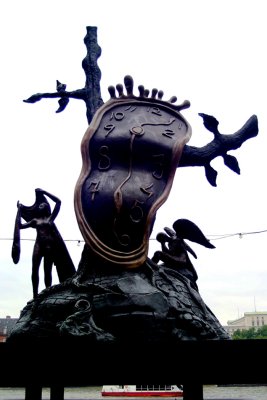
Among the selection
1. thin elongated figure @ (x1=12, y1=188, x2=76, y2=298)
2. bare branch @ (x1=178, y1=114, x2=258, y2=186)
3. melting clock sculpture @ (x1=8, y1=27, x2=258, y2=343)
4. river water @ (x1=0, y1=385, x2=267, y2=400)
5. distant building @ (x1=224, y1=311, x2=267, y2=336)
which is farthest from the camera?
A: distant building @ (x1=224, y1=311, x2=267, y2=336)

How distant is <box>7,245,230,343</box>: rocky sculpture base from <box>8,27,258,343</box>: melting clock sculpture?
0.01 meters

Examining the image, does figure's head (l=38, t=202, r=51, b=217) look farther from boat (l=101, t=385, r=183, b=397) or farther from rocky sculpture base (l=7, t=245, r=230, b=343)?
boat (l=101, t=385, r=183, b=397)

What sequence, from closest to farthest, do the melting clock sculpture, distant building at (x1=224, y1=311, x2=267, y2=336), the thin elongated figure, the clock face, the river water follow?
the melting clock sculpture
the clock face
the thin elongated figure
the river water
distant building at (x1=224, y1=311, x2=267, y2=336)

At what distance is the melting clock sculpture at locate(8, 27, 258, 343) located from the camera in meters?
6.97

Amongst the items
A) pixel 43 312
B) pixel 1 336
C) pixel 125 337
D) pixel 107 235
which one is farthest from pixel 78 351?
pixel 1 336

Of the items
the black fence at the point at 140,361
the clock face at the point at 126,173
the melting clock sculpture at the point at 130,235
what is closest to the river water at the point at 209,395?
the melting clock sculpture at the point at 130,235

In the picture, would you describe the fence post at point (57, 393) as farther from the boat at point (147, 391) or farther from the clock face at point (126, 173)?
the boat at point (147, 391)

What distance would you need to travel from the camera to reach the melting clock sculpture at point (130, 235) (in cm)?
697

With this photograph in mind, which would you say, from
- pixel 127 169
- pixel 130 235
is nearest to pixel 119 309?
pixel 130 235

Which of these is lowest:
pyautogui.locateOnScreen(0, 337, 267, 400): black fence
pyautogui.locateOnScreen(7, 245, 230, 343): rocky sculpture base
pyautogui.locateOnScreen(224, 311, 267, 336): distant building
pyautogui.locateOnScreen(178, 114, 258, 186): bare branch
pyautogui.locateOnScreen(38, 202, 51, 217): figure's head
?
pyautogui.locateOnScreen(0, 337, 267, 400): black fence

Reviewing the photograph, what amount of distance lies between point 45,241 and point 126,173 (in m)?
1.55

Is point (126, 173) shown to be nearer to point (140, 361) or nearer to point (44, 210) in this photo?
point (44, 210)

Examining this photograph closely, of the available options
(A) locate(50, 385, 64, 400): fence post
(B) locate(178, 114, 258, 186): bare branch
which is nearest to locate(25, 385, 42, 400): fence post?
(A) locate(50, 385, 64, 400): fence post

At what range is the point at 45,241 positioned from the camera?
26.3 ft
